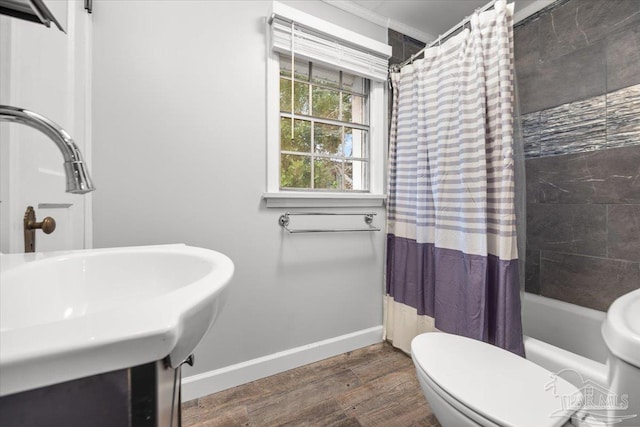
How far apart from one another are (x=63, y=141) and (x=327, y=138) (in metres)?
1.46

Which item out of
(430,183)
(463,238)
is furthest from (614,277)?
(430,183)

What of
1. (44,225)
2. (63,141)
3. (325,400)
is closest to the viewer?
(63,141)

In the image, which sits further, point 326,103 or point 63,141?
point 326,103

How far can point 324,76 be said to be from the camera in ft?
5.78

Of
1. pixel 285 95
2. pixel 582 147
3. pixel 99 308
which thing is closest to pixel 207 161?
pixel 285 95

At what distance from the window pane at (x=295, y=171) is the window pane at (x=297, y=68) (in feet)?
1.60

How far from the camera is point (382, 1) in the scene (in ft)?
5.65

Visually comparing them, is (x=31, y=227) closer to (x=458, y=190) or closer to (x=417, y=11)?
(x=458, y=190)

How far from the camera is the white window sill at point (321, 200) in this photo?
152 cm

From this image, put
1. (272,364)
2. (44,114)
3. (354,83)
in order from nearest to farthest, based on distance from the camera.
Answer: (44,114) → (272,364) → (354,83)

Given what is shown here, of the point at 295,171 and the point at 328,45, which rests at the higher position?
the point at 328,45

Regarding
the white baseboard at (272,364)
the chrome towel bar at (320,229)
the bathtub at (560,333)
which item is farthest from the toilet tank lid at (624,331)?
the white baseboard at (272,364)

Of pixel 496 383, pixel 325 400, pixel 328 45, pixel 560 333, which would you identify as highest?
pixel 328 45

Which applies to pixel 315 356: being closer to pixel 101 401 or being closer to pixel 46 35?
pixel 101 401
